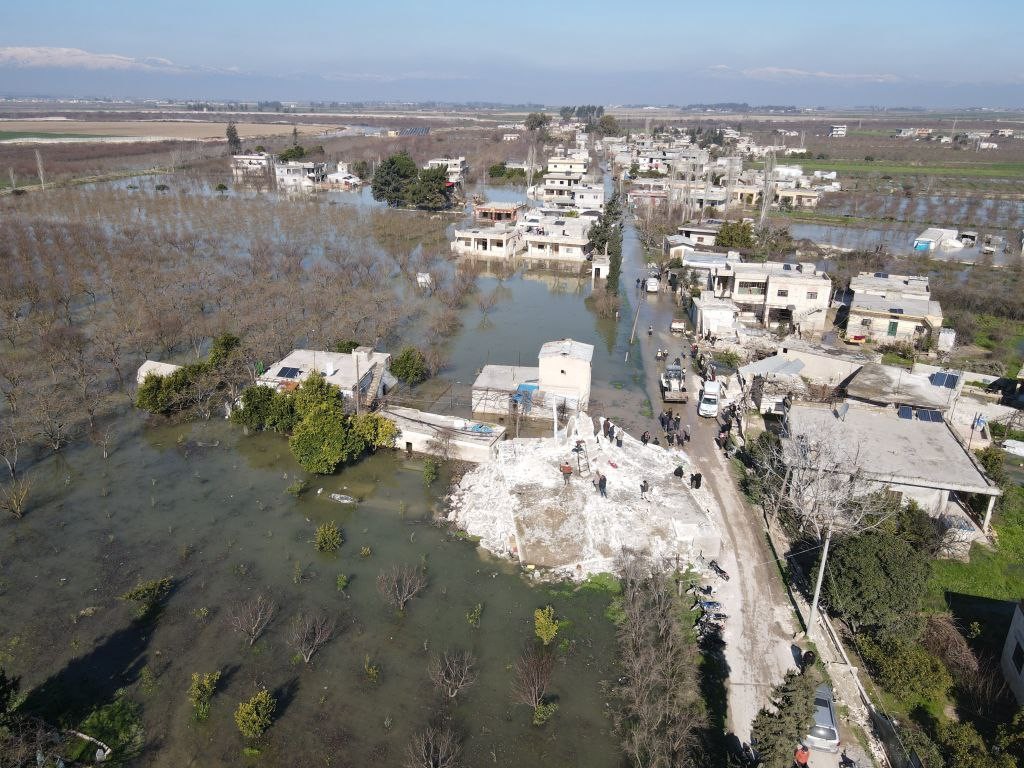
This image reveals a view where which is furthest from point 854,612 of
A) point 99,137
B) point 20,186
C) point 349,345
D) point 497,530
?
point 99,137

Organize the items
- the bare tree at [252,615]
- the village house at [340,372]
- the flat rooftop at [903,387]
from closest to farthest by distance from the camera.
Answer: the bare tree at [252,615] → the flat rooftop at [903,387] → the village house at [340,372]

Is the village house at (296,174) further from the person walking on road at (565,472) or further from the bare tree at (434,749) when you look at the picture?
the bare tree at (434,749)

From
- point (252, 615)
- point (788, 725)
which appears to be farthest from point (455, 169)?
point (788, 725)

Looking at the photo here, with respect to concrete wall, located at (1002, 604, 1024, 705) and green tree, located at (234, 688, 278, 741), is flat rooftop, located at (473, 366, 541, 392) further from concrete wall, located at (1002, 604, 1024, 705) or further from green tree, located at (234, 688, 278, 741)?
concrete wall, located at (1002, 604, 1024, 705)

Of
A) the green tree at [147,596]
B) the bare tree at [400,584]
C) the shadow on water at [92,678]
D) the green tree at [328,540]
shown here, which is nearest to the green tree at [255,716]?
the shadow on water at [92,678]

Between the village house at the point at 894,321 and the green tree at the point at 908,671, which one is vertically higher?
the village house at the point at 894,321

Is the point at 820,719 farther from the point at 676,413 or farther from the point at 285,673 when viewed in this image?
the point at 676,413
